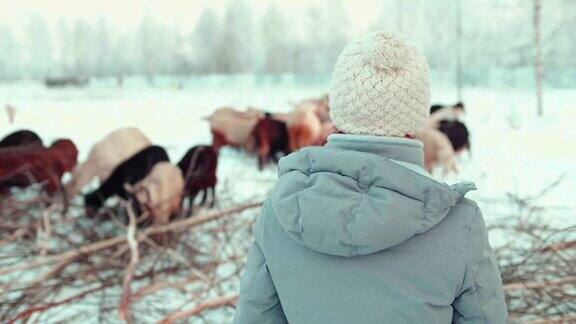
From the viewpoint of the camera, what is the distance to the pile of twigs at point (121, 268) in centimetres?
257

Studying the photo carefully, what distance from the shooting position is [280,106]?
7496 mm

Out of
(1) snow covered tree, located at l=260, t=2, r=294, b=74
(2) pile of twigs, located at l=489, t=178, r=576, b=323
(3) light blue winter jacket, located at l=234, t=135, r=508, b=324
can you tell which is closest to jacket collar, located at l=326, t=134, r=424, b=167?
(3) light blue winter jacket, located at l=234, t=135, r=508, b=324

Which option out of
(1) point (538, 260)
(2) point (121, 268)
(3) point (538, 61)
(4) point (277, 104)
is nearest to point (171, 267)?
(2) point (121, 268)

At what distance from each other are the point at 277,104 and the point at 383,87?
256 inches

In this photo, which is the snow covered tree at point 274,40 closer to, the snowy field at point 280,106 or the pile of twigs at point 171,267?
the snowy field at point 280,106

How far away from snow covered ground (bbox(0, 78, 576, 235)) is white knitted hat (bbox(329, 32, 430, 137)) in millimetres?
1679

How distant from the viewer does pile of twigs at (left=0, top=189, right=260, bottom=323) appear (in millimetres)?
2574

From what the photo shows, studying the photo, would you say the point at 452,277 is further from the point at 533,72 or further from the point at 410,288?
the point at 533,72

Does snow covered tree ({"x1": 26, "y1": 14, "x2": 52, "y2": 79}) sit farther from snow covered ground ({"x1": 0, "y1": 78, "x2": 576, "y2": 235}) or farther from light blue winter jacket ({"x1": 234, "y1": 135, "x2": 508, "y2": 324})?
light blue winter jacket ({"x1": 234, "y1": 135, "x2": 508, "y2": 324})

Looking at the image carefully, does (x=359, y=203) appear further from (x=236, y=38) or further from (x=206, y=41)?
(x=236, y=38)

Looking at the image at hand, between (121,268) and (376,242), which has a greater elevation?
(376,242)

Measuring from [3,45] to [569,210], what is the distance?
513 cm

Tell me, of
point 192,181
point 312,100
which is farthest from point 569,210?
point 312,100

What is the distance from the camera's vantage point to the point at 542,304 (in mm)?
2264
